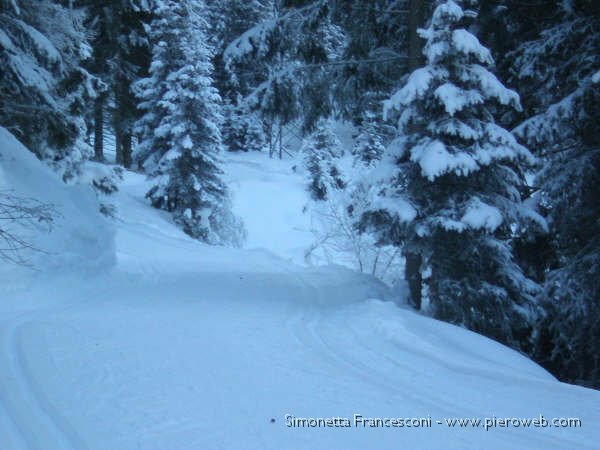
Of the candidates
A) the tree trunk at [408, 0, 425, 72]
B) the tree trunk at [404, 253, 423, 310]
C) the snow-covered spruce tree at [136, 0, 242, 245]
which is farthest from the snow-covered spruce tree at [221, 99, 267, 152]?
the tree trunk at [404, 253, 423, 310]

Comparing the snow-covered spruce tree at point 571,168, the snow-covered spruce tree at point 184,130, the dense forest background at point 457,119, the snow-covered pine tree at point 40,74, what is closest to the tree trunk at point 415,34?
the dense forest background at point 457,119

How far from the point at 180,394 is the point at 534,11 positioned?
30.0ft

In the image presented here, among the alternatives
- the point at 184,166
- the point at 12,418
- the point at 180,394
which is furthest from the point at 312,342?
the point at 184,166

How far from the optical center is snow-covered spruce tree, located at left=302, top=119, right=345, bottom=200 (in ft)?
107

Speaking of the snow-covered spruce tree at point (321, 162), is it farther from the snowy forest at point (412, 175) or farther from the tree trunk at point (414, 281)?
the tree trunk at point (414, 281)

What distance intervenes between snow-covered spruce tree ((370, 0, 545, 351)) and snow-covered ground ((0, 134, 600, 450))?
1.26 metres

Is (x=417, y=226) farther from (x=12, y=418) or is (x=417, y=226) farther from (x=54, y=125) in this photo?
(x=54, y=125)

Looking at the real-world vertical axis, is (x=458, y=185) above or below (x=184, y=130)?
below

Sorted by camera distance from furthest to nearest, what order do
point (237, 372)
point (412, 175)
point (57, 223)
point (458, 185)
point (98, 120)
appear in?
1. point (98, 120)
2. point (57, 223)
3. point (412, 175)
4. point (458, 185)
5. point (237, 372)

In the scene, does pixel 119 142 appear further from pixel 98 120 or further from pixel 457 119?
pixel 457 119

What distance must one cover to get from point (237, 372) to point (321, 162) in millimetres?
29025

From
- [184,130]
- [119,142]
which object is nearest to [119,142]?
[119,142]

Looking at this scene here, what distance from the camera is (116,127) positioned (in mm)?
22266

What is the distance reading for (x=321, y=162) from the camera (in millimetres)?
33031
